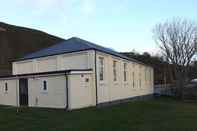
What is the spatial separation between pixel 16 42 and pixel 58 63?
2708 cm

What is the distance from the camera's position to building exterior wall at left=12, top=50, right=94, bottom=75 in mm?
27484

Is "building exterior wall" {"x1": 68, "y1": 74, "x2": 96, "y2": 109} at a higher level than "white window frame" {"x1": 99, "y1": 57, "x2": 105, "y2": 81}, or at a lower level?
lower

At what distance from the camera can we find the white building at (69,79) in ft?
82.3

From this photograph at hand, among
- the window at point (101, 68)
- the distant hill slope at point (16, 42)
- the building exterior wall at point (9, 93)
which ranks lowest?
the building exterior wall at point (9, 93)

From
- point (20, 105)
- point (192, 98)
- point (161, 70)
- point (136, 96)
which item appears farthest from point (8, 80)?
point (161, 70)

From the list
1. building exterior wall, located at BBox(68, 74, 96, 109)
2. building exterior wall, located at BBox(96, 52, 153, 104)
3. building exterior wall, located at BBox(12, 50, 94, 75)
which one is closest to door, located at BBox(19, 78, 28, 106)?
building exterior wall, located at BBox(12, 50, 94, 75)

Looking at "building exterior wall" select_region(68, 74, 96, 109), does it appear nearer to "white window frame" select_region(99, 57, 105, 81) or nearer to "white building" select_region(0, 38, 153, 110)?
"white building" select_region(0, 38, 153, 110)

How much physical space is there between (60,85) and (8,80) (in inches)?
294

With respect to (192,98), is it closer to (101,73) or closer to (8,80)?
(101,73)

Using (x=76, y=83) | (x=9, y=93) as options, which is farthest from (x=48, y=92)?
(x=9, y=93)

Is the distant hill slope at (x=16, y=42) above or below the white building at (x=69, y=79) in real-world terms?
above

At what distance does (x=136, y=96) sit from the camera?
38.8 m

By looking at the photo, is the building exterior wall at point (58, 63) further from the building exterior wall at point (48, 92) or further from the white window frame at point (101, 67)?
the building exterior wall at point (48, 92)

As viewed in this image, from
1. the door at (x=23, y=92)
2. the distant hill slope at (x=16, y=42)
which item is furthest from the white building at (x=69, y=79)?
the distant hill slope at (x=16, y=42)
